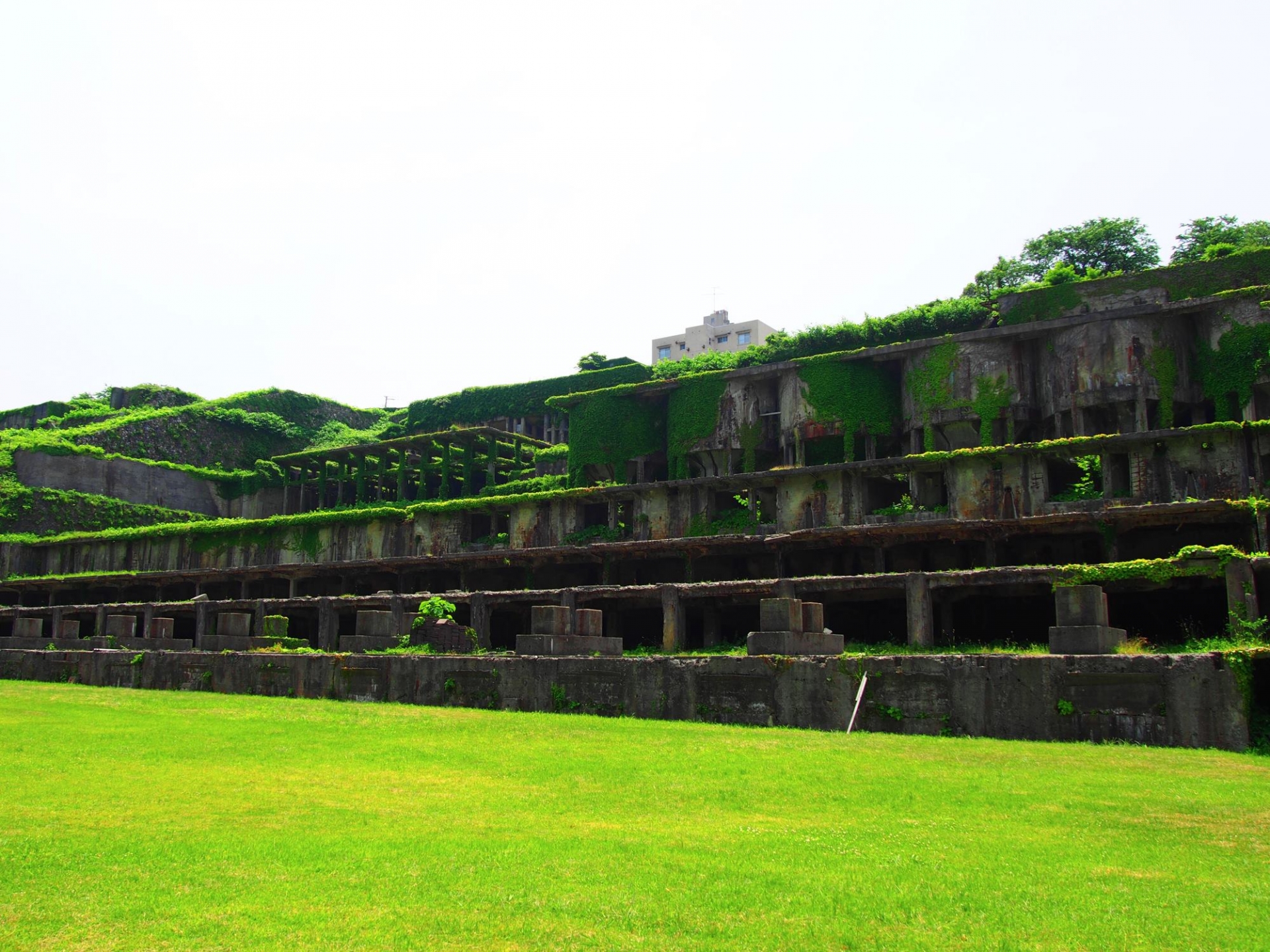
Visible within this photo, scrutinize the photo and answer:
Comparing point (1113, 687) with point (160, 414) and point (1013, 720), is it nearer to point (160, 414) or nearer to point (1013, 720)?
point (1013, 720)

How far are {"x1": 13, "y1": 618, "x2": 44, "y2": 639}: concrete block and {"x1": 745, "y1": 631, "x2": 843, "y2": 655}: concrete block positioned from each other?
101 feet

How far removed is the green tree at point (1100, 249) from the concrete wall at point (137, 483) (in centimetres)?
5017

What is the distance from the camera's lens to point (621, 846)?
9.81 meters

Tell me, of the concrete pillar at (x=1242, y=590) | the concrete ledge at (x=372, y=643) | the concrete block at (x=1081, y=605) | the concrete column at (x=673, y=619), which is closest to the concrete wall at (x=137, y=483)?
the concrete ledge at (x=372, y=643)

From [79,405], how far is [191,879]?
284 feet

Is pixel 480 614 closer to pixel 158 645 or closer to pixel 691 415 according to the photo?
pixel 158 645

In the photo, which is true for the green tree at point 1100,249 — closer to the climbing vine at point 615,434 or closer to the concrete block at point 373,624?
the climbing vine at point 615,434

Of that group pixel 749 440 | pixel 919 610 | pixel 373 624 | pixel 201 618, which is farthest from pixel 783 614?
pixel 201 618

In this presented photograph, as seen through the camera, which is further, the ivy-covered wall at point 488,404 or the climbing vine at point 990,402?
the ivy-covered wall at point 488,404

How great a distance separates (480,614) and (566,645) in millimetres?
8180

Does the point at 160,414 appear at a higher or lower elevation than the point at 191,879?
higher

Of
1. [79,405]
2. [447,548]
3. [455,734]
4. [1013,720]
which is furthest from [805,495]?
[79,405]

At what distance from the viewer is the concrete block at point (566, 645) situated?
26.3 meters

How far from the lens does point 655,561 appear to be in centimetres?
4231
